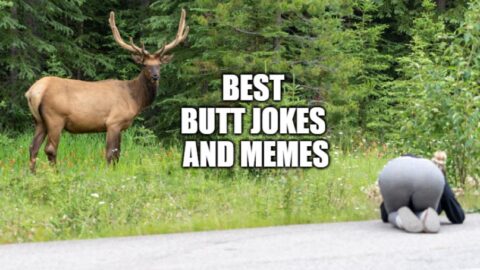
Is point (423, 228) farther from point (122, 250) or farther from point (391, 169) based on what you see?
point (122, 250)

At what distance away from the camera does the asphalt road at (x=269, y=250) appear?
659 centimetres

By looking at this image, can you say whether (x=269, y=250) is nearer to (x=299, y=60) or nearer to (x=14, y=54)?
(x=299, y=60)

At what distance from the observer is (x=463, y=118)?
10.2 meters

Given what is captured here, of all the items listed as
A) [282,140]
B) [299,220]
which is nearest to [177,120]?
[282,140]

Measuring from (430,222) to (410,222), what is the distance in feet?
0.59

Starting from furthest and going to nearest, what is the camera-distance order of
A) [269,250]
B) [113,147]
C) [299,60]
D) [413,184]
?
[299,60] → [113,147] → [413,184] → [269,250]

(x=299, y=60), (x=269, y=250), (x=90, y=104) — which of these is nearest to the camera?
(x=269, y=250)

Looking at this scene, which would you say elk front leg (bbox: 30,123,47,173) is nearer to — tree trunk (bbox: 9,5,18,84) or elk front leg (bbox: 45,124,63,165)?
elk front leg (bbox: 45,124,63,165)

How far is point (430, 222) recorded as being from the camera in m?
7.93

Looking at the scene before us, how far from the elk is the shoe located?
6.11 meters

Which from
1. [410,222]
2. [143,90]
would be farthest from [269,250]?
[143,90]

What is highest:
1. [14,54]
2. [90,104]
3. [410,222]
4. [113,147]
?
[14,54]

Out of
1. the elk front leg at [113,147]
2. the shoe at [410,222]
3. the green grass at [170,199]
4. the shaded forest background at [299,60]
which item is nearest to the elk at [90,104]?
the elk front leg at [113,147]

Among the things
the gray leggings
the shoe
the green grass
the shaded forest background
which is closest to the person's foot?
the shoe
